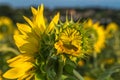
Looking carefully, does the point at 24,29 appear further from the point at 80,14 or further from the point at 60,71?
the point at 80,14

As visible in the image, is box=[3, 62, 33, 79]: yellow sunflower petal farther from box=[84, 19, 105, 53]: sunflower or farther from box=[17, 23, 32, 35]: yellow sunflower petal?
box=[84, 19, 105, 53]: sunflower

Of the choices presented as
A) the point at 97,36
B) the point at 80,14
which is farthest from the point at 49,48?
the point at 97,36

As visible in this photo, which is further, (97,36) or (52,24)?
(97,36)

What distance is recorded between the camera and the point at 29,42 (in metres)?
1.43

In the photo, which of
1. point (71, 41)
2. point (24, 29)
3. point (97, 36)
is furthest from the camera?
point (97, 36)

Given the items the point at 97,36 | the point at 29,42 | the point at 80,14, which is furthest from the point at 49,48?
the point at 97,36

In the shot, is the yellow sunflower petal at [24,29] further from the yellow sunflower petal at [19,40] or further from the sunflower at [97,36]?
the sunflower at [97,36]

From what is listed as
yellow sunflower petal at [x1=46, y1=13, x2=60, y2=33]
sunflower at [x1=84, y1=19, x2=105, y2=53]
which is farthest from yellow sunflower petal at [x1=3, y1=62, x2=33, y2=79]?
sunflower at [x1=84, y1=19, x2=105, y2=53]

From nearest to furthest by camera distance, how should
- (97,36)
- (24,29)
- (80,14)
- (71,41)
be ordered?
1. (71,41)
2. (24,29)
3. (80,14)
4. (97,36)

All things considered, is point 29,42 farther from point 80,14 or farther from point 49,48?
point 80,14

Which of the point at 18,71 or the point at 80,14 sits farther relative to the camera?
the point at 80,14

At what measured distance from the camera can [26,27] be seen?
56.5 inches

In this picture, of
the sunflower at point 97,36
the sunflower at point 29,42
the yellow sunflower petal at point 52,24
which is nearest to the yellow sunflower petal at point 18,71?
the sunflower at point 29,42

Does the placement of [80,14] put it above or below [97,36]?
above
